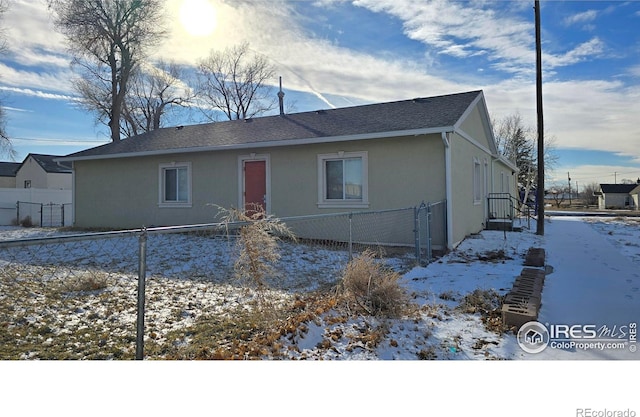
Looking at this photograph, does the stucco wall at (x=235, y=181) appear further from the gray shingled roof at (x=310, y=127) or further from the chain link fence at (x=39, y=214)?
the chain link fence at (x=39, y=214)

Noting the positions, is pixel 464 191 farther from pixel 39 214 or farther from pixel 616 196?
pixel 616 196

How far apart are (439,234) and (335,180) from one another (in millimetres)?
2734

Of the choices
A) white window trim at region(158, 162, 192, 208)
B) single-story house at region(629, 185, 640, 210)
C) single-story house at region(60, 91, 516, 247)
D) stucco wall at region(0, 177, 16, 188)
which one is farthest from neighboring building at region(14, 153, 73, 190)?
single-story house at region(629, 185, 640, 210)

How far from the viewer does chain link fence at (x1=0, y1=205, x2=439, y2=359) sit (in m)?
3.22

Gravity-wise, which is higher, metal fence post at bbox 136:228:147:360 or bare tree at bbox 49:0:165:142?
bare tree at bbox 49:0:165:142

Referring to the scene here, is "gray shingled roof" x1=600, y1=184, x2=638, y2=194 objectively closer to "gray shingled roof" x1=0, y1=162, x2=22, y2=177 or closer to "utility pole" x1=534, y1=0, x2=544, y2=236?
"utility pole" x1=534, y1=0, x2=544, y2=236

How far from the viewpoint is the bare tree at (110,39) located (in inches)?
769

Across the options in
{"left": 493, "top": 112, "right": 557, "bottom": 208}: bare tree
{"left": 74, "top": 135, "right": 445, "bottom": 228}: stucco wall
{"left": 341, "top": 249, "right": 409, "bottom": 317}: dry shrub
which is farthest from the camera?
{"left": 493, "top": 112, "right": 557, "bottom": 208}: bare tree

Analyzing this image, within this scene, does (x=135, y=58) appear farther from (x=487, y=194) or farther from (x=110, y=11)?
(x=487, y=194)

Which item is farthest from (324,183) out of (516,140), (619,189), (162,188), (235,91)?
(619,189)

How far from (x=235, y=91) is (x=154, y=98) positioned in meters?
6.34

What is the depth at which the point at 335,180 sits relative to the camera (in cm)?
Result: 948

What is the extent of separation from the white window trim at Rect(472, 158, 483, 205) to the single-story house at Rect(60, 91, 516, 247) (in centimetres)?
4
